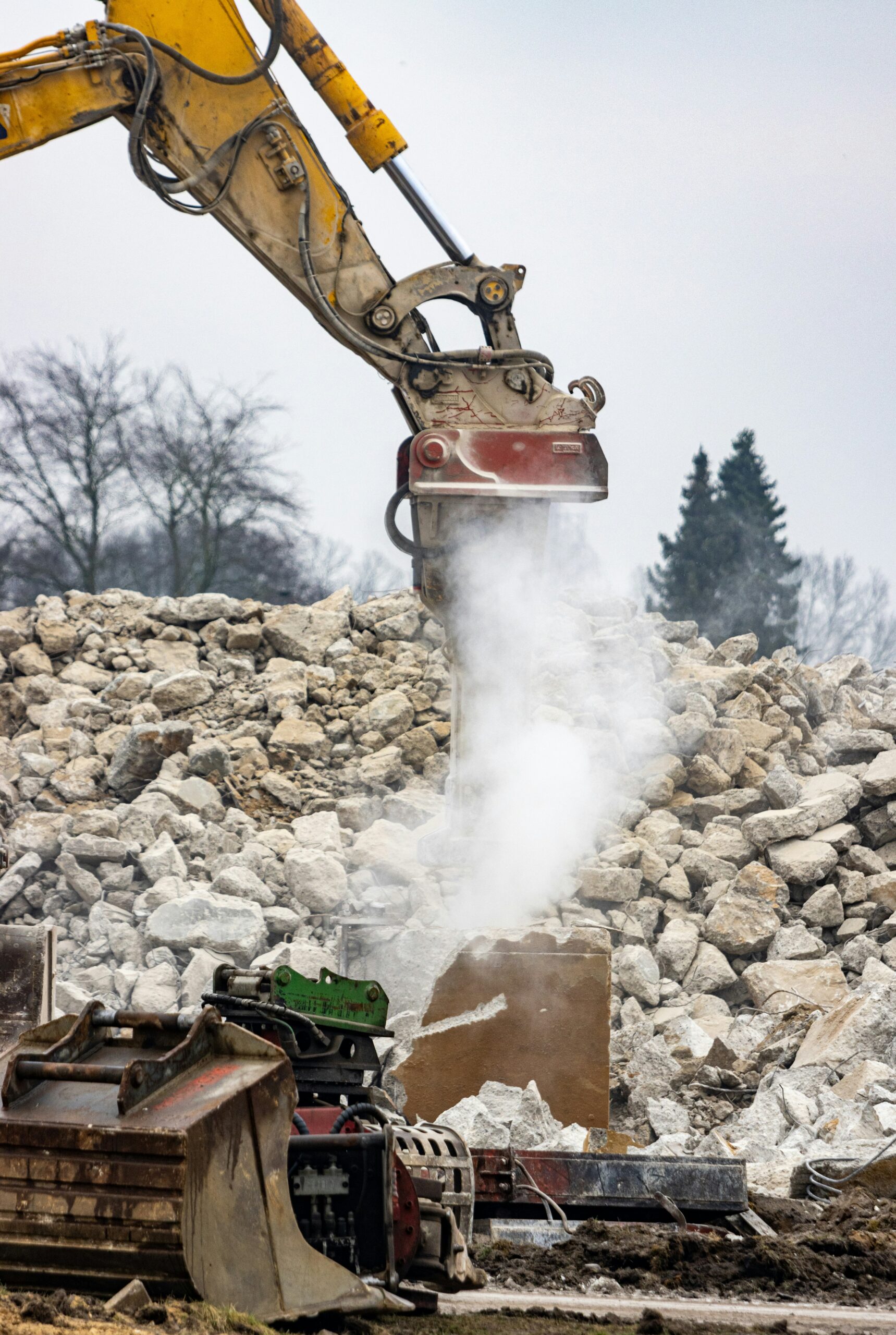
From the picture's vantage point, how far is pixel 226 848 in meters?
10.1

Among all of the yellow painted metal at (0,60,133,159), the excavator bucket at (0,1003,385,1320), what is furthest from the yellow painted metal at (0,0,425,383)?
the excavator bucket at (0,1003,385,1320)

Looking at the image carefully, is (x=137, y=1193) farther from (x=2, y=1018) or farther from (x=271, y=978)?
(x=2, y=1018)

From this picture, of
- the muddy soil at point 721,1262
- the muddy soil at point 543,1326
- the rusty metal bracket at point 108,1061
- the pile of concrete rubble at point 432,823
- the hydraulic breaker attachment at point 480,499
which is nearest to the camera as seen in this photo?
the rusty metal bracket at point 108,1061

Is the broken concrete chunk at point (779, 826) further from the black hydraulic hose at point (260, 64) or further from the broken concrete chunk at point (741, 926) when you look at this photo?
the black hydraulic hose at point (260, 64)

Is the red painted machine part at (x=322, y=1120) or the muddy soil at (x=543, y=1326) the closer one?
the muddy soil at (x=543, y=1326)

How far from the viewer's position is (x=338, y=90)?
711cm

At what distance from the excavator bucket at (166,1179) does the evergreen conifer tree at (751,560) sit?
97.2 ft

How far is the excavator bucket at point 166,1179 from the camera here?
9.70 feet

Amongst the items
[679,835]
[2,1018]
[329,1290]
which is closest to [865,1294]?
[329,1290]

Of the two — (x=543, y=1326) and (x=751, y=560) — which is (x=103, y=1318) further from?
(x=751, y=560)

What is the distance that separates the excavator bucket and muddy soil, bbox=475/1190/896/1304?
1.95 meters

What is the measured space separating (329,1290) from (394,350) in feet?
16.5

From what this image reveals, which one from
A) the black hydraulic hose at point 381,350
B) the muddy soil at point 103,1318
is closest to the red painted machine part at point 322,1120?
the muddy soil at point 103,1318

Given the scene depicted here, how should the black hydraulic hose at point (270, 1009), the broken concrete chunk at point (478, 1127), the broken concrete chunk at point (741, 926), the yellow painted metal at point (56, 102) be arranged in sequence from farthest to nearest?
the broken concrete chunk at point (741, 926) < the yellow painted metal at point (56, 102) < the broken concrete chunk at point (478, 1127) < the black hydraulic hose at point (270, 1009)
